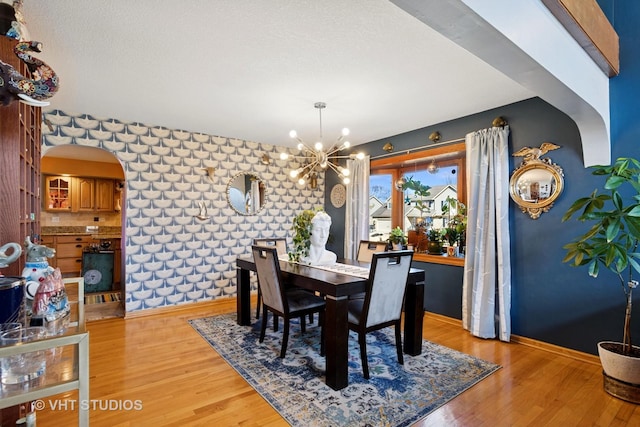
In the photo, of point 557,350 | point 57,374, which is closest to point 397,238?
point 557,350

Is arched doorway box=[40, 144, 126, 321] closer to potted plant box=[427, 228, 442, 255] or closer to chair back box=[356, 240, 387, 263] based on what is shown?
chair back box=[356, 240, 387, 263]

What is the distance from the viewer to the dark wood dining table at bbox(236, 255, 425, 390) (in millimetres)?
2223

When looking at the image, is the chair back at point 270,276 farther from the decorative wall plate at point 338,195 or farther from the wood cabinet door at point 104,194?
the wood cabinet door at point 104,194

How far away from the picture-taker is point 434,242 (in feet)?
13.3

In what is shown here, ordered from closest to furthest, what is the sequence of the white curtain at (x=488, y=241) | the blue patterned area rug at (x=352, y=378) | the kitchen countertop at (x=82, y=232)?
the blue patterned area rug at (x=352, y=378), the white curtain at (x=488, y=241), the kitchen countertop at (x=82, y=232)

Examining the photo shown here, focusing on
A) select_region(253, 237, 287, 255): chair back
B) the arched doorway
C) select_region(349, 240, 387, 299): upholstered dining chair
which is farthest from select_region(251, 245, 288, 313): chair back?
the arched doorway

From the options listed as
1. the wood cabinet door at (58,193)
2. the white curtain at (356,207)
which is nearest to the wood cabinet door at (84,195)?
the wood cabinet door at (58,193)

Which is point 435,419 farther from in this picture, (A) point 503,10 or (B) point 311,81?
Result: (B) point 311,81

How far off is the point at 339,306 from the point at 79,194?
21.5 feet

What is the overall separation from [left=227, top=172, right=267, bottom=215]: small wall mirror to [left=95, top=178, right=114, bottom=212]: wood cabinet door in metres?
3.61

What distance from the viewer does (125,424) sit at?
6.12 ft

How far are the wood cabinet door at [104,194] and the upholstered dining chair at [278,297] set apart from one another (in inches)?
209

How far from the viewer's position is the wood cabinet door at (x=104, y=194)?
21.2ft

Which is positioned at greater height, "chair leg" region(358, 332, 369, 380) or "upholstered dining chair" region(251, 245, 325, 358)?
"upholstered dining chair" region(251, 245, 325, 358)
